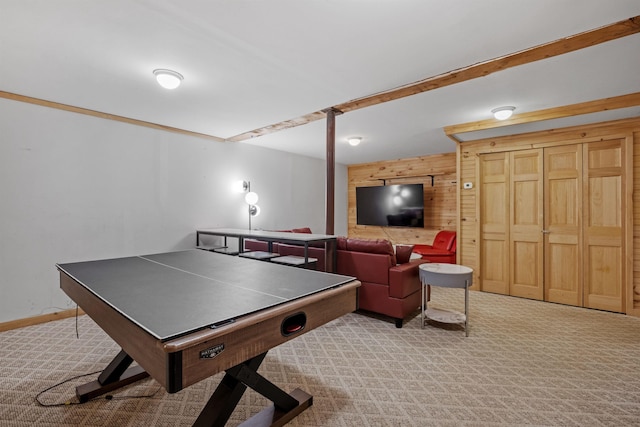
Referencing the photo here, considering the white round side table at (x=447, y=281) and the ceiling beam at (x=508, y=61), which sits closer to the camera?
the ceiling beam at (x=508, y=61)

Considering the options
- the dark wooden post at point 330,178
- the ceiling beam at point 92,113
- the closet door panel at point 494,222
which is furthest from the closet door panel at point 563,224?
the ceiling beam at point 92,113

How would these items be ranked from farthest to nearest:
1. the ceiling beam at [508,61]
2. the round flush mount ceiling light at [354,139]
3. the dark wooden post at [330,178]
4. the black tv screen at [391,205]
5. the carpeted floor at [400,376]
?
the black tv screen at [391,205]
the round flush mount ceiling light at [354,139]
the dark wooden post at [330,178]
the ceiling beam at [508,61]
the carpeted floor at [400,376]

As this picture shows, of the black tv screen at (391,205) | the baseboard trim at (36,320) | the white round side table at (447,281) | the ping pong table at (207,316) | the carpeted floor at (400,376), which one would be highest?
the black tv screen at (391,205)

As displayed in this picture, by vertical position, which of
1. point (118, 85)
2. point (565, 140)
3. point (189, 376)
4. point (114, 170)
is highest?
point (118, 85)

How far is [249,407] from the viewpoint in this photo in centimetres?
184

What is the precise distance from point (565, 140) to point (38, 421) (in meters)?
5.77

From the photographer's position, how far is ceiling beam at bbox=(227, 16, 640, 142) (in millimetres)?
1977

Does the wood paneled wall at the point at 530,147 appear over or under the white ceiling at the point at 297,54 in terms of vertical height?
under

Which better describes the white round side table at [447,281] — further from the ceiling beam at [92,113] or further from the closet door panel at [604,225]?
the ceiling beam at [92,113]

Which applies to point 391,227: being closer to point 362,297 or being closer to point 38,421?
point 362,297

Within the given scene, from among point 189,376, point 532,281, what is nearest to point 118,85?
point 189,376

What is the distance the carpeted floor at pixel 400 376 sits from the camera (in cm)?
177

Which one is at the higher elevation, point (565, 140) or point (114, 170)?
point (565, 140)

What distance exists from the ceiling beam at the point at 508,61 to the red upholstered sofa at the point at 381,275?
1.54 metres
